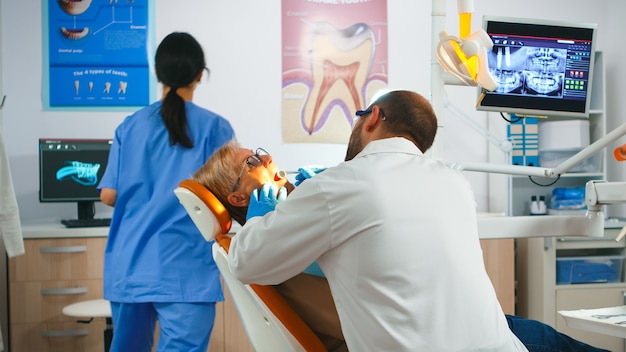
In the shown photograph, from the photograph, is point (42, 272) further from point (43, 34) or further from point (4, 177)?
point (43, 34)

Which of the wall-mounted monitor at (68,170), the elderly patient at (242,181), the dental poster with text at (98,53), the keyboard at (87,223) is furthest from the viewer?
the dental poster with text at (98,53)

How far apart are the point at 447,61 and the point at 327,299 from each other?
69 centimetres

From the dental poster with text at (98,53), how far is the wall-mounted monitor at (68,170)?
1.21 ft

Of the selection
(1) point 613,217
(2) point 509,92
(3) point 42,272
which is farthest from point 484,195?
(3) point 42,272

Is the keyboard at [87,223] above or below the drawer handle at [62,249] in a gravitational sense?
above

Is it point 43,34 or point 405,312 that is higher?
point 43,34

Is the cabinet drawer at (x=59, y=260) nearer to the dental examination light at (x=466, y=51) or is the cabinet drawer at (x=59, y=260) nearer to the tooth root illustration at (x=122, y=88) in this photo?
the tooth root illustration at (x=122, y=88)

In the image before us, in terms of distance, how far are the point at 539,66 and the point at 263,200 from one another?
1027mm

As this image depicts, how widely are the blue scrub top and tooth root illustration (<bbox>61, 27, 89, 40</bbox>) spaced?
5.97 ft

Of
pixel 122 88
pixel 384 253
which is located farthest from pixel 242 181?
pixel 122 88

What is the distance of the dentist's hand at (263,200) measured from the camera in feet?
5.16

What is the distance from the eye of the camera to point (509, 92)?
6.86 feet

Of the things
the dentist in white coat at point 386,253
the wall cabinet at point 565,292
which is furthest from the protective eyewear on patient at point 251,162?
the wall cabinet at point 565,292

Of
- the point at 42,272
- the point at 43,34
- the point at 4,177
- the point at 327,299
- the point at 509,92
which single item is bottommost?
the point at 42,272
